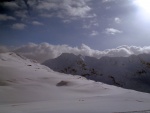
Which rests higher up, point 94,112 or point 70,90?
point 70,90

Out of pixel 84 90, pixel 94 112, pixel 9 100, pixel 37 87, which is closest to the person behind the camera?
pixel 94 112

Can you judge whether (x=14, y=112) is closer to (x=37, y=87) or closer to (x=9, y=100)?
(x=9, y=100)

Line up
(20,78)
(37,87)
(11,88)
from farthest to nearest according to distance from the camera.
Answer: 1. (20,78)
2. (37,87)
3. (11,88)

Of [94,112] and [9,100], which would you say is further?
[9,100]

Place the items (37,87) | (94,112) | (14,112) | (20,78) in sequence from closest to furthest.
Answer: (14,112) < (94,112) < (37,87) < (20,78)

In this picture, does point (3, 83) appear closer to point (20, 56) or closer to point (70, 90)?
point (70, 90)

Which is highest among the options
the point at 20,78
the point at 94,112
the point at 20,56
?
the point at 20,56

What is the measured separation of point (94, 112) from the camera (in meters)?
11.9

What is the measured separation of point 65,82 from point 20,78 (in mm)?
5288

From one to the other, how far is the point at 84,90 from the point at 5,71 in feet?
34.5

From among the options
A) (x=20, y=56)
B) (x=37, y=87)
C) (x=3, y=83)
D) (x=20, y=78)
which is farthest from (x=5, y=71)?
(x=20, y=56)

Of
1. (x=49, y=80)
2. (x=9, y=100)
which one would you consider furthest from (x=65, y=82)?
(x=9, y=100)

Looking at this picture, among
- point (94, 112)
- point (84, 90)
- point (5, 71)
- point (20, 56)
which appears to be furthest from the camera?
point (20, 56)

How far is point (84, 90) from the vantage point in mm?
24562
